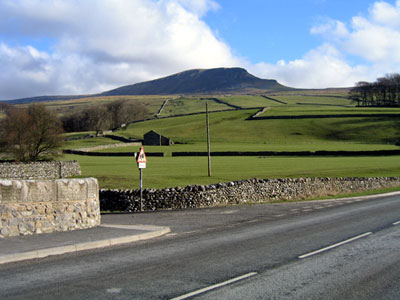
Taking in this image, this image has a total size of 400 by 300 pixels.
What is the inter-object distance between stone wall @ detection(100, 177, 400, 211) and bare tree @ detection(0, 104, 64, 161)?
115 ft

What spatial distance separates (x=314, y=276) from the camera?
31.9 feet

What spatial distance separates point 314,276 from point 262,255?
7.65 ft

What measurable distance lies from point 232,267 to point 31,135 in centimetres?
5318

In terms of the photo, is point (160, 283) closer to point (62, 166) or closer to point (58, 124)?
point (62, 166)

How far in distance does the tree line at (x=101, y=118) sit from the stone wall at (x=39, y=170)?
98599mm

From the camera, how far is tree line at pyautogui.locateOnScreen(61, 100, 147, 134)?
155 m

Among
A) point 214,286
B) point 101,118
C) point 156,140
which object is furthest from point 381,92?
point 214,286

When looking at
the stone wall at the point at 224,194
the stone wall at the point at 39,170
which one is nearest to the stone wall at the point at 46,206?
the stone wall at the point at 224,194

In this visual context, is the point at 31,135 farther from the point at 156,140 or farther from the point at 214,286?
the point at 214,286

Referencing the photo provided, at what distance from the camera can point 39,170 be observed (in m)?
51.4

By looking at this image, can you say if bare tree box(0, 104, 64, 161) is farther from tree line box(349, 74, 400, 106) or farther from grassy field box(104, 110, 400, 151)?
tree line box(349, 74, 400, 106)

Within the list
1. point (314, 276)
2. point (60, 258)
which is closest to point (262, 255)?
point (314, 276)

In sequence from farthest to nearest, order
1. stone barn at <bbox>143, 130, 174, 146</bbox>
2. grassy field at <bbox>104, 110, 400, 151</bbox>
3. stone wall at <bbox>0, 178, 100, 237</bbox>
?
stone barn at <bbox>143, 130, 174, 146</bbox>
grassy field at <bbox>104, 110, 400, 151</bbox>
stone wall at <bbox>0, 178, 100, 237</bbox>

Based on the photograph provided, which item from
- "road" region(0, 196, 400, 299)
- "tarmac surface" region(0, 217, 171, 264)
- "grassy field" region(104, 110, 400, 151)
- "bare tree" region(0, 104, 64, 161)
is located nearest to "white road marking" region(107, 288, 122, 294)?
"road" region(0, 196, 400, 299)
